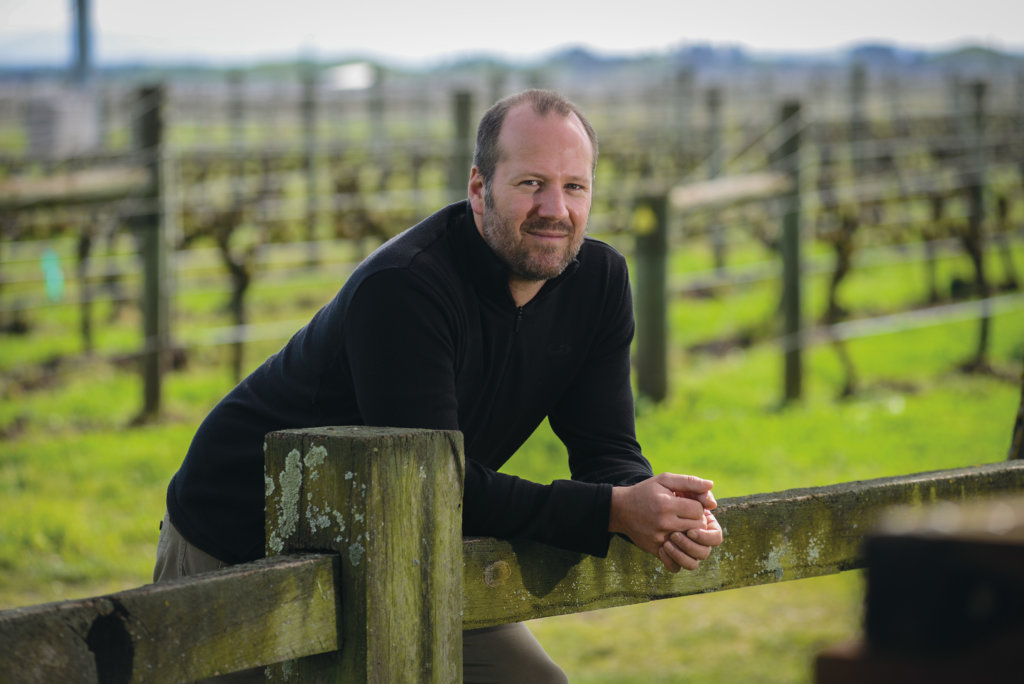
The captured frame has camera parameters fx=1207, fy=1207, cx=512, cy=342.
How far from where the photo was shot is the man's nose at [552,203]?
7.71 ft

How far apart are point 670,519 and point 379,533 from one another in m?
0.56

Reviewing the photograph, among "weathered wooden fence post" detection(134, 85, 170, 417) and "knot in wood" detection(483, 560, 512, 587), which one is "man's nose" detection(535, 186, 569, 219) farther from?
"weathered wooden fence post" detection(134, 85, 170, 417)

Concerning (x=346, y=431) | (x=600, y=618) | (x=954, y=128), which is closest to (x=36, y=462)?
(x=600, y=618)

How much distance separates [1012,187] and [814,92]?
765 inches

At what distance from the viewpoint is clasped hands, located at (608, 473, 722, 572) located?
196cm

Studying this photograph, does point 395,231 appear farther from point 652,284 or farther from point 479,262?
point 479,262

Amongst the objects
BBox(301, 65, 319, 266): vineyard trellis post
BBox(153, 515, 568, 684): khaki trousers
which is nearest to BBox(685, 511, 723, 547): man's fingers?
BBox(153, 515, 568, 684): khaki trousers

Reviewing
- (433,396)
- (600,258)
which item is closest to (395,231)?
(600,258)

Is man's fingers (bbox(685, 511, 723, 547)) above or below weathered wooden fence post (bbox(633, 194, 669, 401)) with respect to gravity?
below

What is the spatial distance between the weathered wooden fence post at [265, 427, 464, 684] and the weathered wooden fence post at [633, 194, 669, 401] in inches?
219

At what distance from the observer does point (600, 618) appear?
506 centimetres

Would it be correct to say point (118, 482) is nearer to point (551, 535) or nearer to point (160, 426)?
point (160, 426)

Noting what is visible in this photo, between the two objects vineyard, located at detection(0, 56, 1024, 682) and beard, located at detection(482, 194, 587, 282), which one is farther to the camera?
vineyard, located at detection(0, 56, 1024, 682)

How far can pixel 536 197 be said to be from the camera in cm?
238
